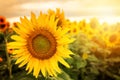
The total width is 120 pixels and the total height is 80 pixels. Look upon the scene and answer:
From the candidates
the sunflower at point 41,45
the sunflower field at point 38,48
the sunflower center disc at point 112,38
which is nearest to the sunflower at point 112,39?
the sunflower center disc at point 112,38

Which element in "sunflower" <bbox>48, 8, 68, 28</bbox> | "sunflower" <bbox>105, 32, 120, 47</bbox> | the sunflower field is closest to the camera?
the sunflower field

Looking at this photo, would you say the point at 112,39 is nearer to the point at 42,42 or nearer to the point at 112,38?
the point at 112,38

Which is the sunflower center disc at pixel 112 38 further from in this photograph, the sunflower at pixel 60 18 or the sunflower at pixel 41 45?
the sunflower at pixel 41 45

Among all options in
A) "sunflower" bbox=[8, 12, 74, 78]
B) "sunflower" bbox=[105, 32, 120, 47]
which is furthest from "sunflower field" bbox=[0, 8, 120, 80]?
"sunflower" bbox=[105, 32, 120, 47]

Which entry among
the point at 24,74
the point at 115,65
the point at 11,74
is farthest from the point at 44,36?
the point at 115,65

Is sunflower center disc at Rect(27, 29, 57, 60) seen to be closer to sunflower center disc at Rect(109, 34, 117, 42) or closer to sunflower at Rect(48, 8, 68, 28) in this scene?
sunflower at Rect(48, 8, 68, 28)

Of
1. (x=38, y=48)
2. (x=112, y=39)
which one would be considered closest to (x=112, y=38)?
(x=112, y=39)

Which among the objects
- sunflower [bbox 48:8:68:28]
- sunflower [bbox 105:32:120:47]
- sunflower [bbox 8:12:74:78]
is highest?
sunflower [bbox 48:8:68:28]

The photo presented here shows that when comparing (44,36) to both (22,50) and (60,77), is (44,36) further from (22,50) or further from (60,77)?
(60,77)
